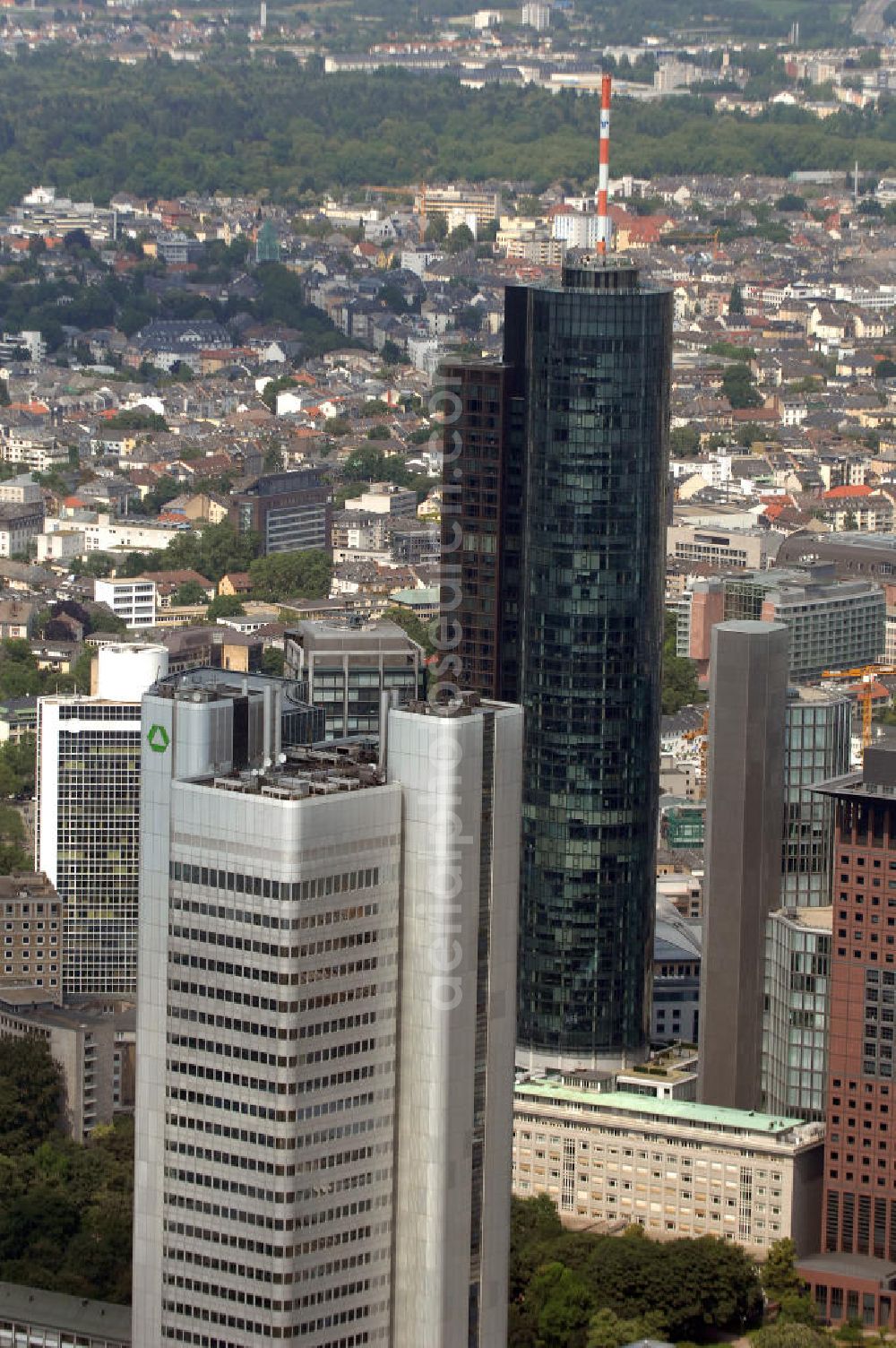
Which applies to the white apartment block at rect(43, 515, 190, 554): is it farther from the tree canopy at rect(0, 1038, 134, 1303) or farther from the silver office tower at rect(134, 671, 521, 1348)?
the silver office tower at rect(134, 671, 521, 1348)

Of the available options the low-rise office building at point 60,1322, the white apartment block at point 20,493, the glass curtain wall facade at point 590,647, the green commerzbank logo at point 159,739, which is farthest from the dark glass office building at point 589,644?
the white apartment block at point 20,493

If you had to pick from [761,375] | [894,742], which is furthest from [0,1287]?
[761,375]

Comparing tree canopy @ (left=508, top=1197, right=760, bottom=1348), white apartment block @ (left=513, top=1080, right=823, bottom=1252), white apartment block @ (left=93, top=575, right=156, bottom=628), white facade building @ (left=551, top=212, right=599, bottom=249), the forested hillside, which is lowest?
tree canopy @ (left=508, top=1197, right=760, bottom=1348)

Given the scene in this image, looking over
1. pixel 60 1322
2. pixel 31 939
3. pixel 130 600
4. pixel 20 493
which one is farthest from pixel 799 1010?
pixel 20 493

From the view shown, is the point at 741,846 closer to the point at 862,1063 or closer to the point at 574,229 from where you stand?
the point at 862,1063

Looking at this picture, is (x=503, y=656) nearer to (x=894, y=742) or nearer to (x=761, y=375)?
(x=894, y=742)

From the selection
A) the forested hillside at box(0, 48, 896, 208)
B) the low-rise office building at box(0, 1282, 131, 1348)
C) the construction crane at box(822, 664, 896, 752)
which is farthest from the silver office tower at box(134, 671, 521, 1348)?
the forested hillside at box(0, 48, 896, 208)
